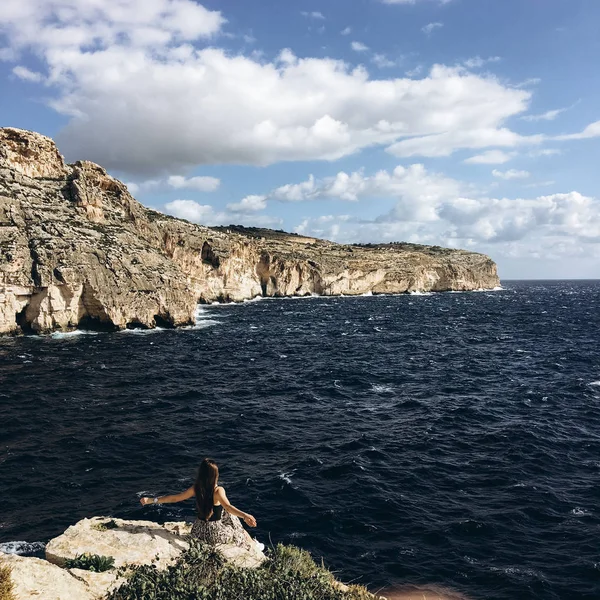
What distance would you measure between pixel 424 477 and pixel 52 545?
16.4 meters

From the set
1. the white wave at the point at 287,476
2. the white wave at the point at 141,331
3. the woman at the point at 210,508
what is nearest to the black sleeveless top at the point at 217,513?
the woman at the point at 210,508

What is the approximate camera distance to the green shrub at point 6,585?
756 cm

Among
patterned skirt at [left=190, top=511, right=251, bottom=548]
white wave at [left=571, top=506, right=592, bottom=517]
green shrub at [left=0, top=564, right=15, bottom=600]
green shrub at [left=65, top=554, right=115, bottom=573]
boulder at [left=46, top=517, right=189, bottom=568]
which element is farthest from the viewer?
white wave at [left=571, top=506, right=592, bottom=517]

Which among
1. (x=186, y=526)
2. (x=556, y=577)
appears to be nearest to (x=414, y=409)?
(x=556, y=577)

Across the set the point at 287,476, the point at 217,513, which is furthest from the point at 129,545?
the point at 287,476

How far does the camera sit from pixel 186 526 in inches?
478

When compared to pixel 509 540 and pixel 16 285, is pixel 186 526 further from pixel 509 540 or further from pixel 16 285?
pixel 16 285

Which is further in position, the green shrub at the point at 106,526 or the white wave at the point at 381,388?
the white wave at the point at 381,388

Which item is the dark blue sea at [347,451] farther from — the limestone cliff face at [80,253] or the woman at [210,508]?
the limestone cliff face at [80,253]

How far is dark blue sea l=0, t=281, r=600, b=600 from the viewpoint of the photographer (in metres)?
16.2

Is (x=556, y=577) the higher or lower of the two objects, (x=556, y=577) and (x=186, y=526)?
the lower

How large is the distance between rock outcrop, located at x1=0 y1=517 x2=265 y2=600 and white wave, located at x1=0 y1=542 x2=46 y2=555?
18.4ft

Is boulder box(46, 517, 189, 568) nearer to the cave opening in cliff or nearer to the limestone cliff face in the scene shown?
the limestone cliff face

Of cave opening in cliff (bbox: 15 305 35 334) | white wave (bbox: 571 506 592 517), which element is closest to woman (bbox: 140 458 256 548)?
white wave (bbox: 571 506 592 517)
